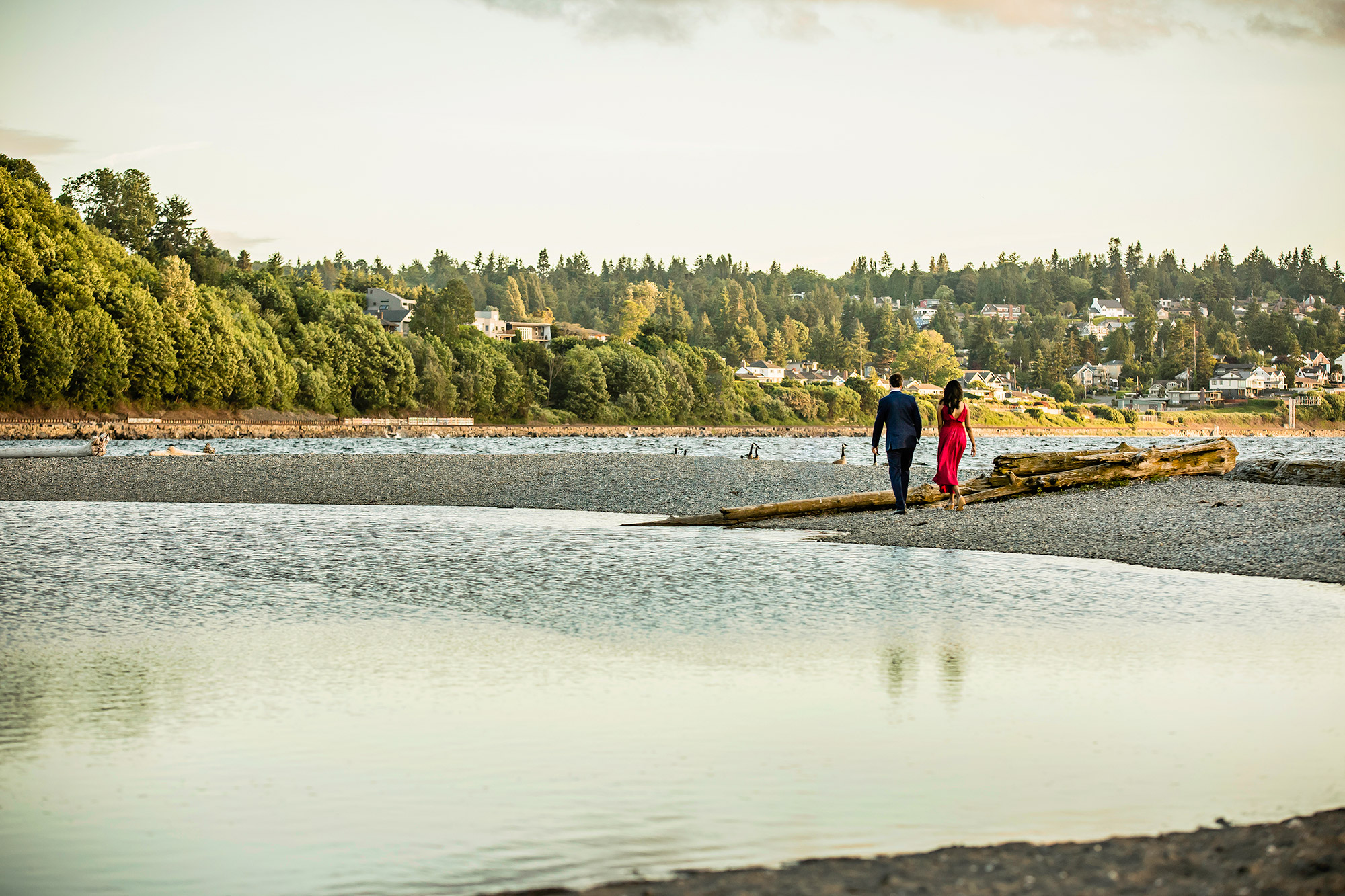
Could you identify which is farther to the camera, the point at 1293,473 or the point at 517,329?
the point at 517,329

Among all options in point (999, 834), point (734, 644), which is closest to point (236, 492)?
point (734, 644)

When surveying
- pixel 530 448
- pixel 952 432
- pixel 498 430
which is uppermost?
pixel 952 432

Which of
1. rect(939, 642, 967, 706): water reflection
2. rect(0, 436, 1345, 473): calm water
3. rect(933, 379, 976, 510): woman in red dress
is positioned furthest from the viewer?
rect(0, 436, 1345, 473): calm water

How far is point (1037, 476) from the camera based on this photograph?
21.5 metres

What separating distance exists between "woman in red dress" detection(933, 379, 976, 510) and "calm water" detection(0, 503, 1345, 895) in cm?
446

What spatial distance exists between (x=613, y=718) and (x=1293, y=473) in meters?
21.6

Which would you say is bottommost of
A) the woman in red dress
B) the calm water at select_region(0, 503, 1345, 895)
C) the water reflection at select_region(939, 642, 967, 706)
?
the water reflection at select_region(939, 642, 967, 706)

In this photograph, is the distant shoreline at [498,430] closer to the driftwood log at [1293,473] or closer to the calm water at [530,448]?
the calm water at [530,448]

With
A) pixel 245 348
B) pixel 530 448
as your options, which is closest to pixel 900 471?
pixel 530 448

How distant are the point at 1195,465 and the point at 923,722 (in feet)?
63.0

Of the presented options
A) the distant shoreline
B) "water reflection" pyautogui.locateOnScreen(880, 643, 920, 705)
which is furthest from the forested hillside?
"water reflection" pyautogui.locateOnScreen(880, 643, 920, 705)

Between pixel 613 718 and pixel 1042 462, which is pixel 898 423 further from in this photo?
pixel 613 718

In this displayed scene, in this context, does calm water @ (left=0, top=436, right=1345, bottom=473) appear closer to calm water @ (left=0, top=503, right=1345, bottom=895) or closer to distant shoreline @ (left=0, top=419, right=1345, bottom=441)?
distant shoreline @ (left=0, top=419, right=1345, bottom=441)

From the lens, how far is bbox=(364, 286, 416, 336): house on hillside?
528ft
